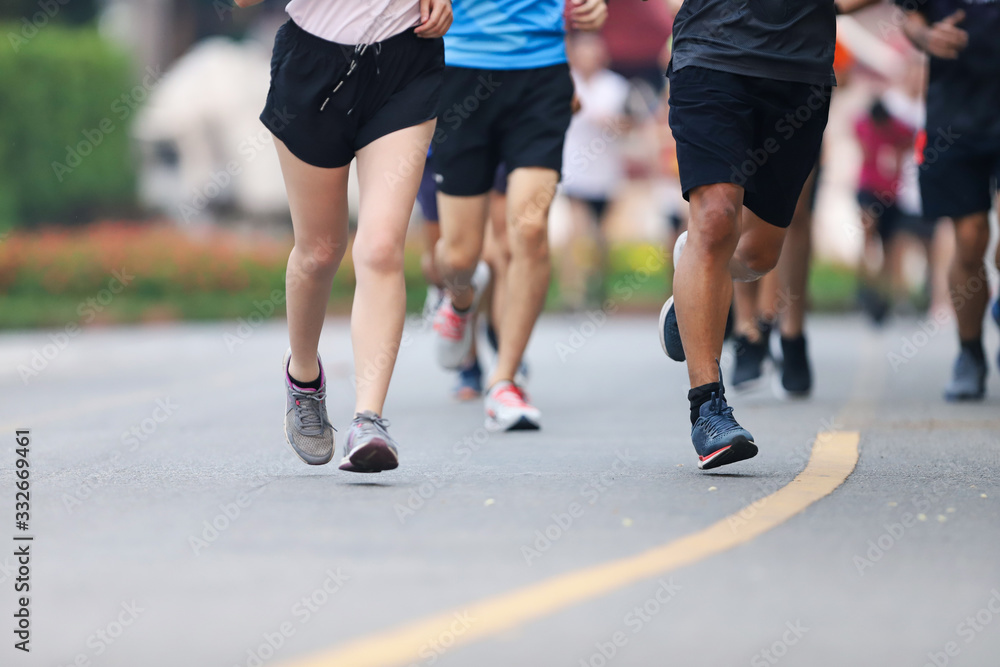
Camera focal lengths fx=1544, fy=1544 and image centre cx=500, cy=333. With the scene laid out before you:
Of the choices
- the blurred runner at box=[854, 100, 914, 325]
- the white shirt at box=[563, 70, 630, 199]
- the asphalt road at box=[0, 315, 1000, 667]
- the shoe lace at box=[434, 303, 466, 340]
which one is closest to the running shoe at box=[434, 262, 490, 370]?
the shoe lace at box=[434, 303, 466, 340]

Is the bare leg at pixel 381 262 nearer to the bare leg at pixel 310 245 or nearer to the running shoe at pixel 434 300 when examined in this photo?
the bare leg at pixel 310 245

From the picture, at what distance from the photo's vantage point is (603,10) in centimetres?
594

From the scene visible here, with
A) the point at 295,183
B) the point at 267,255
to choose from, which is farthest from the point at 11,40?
the point at 295,183

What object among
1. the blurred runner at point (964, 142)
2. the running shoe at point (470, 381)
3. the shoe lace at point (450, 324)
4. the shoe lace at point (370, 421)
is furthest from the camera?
the running shoe at point (470, 381)

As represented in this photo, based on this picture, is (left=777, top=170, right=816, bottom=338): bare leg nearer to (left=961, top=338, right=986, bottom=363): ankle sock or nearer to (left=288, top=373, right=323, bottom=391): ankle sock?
(left=961, top=338, right=986, bottom=363): ankle sock

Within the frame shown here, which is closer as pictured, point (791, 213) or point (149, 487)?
point (149, 487)

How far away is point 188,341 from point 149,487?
840 cm

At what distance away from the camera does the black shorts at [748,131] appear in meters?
4.60

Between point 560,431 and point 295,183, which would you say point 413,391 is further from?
point 295,183

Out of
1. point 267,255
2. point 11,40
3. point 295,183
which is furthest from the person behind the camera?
point 11,40

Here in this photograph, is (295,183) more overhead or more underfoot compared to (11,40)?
more overhead

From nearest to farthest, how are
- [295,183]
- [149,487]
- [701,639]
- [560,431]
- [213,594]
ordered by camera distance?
[701,639] < [213,594] < [149,487] < [295,183] < [560,431]

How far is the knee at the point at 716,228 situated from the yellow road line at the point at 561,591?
2.78 ft

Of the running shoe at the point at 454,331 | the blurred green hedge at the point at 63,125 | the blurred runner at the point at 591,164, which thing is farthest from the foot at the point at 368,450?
the blurred green hedge at the point at 63,125
